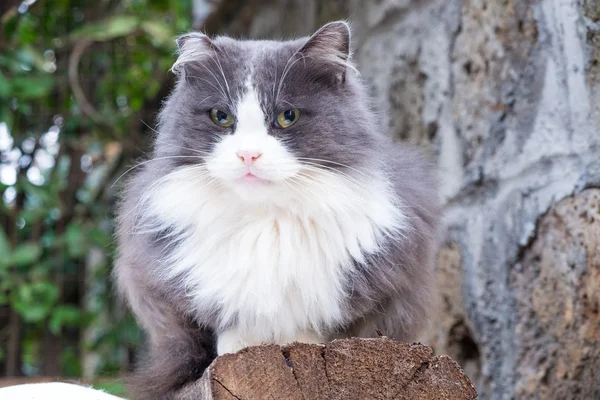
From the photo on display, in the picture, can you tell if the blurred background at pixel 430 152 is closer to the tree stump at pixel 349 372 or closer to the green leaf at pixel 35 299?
the green leaf at pixel 35 299

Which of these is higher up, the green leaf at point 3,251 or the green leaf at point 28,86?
the green leaf at point 28,86

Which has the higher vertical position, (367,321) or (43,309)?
(367,321)

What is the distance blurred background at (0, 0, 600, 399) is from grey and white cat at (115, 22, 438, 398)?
33cm

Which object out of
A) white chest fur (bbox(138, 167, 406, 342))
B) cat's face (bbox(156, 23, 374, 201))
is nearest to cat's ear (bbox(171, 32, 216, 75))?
cat's face (bbox(156, 23, 374, 201))

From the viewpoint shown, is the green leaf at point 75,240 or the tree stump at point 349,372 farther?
the green leaf at point 75,240

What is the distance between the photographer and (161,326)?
1.55 m

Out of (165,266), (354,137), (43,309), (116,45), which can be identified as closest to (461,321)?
(354,137)

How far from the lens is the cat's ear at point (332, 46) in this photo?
1.45 meters

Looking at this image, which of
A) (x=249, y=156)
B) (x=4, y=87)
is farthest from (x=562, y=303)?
(x=4, y=87)

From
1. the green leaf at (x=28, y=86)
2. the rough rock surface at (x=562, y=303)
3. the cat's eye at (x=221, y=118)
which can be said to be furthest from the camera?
the green leaf at (x=28, y=86)

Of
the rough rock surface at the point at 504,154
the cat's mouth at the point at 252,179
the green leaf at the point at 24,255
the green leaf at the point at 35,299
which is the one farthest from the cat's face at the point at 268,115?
the green leaf at the point at 35,299

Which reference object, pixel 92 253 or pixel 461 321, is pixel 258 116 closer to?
pixel 461 321

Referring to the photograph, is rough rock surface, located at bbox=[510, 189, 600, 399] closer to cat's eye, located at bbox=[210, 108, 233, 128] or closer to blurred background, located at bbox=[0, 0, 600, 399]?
blurred background, located at bbox=[0, 0, 600, 399]

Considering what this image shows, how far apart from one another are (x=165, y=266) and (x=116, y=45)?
201cm
